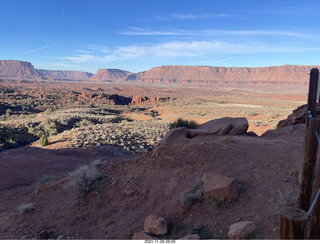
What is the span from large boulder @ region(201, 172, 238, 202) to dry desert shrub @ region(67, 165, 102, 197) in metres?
3.66

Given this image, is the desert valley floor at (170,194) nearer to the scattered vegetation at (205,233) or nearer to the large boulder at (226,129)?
the scattered vegetation at (205,233)

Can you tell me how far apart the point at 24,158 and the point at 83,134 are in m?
6.25

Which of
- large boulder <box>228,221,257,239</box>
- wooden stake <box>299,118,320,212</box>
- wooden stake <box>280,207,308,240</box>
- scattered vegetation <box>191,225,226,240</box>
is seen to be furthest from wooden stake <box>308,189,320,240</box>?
scattered vegetation <box>191,225,226,240</box>

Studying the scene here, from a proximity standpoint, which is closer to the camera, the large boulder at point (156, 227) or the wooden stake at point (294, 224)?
the wooden stake at point (294, 224)

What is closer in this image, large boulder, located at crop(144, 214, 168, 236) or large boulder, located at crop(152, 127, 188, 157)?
large boulder, located at crop(144, 214, 168, 236)

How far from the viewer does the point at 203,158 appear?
661 cm

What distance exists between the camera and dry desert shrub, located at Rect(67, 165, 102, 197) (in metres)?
6.71

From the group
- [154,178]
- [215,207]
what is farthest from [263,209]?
[154,178]

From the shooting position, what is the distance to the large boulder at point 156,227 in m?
4.13

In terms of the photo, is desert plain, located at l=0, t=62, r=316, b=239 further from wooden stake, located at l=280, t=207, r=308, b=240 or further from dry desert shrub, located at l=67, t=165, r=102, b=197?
wooden stake, located at l=280, t=207, r=308, b=240

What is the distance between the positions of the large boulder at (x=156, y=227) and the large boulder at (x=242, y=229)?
1.19 meters

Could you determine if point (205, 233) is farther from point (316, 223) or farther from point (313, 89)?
point (313, 89)

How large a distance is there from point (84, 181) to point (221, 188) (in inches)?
166

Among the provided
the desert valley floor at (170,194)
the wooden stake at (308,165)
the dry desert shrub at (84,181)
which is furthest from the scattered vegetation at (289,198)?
the dry desert shrub at (84,181)
